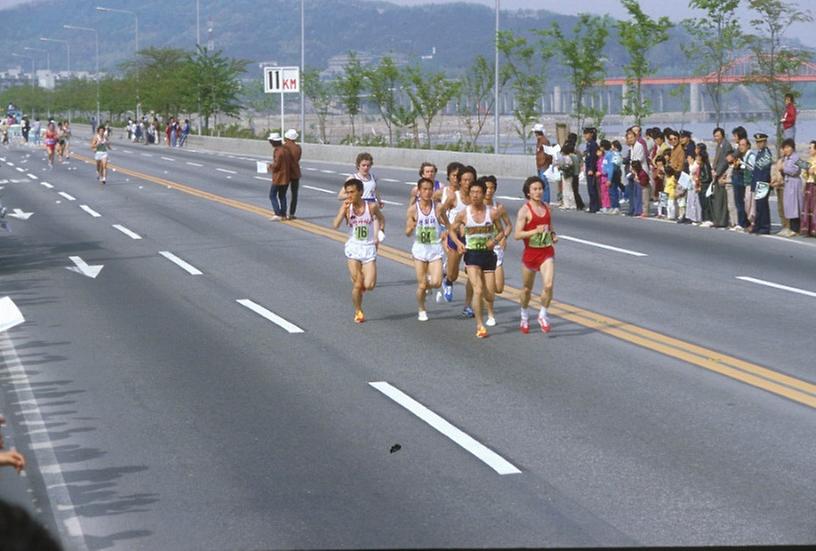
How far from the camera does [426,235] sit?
15508 millimetres

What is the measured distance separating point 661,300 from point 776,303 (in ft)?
4.53

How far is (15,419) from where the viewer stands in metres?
10.9

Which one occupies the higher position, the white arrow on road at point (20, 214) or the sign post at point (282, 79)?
the sign post at point (282, 79)

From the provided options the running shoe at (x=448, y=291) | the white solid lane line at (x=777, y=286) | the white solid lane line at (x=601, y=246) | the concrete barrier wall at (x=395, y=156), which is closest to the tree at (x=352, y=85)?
the concrete barrier wall at (x=395, y=156)

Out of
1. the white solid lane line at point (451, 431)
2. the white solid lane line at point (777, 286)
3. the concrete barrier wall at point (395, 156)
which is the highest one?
the concrete barrier wall at point (395, 156)

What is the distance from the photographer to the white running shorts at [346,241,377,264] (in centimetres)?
1543

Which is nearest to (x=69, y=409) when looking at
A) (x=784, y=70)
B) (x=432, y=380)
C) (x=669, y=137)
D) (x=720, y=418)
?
(x=432, y=380)

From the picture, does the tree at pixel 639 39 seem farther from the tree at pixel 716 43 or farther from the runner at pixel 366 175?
the runner at pixel 366 175

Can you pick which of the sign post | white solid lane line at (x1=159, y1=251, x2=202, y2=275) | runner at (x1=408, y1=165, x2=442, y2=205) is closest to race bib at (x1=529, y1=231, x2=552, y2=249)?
runner at (x1=408, y1=165, x2=442, y2=205)

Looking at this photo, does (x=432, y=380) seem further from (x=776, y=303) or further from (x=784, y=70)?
(x=784, y=70)

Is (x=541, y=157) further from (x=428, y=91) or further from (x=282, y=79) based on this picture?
(x=282, y=79)

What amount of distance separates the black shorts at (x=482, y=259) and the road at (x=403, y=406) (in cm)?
76

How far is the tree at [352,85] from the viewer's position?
64562 mm

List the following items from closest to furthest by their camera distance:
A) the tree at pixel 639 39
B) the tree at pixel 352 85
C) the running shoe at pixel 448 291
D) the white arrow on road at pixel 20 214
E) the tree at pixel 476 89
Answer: the running shoe at pixel 448 291 < the white arrow on road at pixel 20 214 < the tree at pixel 639 39 < the tree at pixel 476 89 < the tree at pixel 352 85
